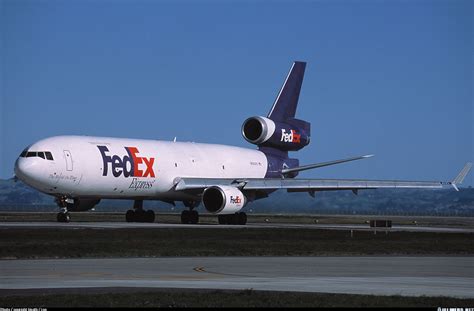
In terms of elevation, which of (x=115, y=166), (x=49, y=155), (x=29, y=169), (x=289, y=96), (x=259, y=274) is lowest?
(x=259, y=274)

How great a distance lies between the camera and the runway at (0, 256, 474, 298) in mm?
24375

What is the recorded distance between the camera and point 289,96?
265 feet

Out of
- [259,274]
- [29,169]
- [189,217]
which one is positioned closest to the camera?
[259,274]

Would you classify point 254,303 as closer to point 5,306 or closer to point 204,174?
point 5,306

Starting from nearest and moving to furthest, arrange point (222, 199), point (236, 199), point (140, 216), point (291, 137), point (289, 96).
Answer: point (222, 199)
point (236, 199)
point (140, 216)
point (291, 137)
point (289, 96)

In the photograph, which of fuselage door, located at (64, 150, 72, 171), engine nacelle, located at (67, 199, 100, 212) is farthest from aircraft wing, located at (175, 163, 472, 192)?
fuselage door, located at (64, 150, 72, 171)

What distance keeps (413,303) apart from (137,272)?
9.90 metres

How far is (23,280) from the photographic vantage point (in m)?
25.4

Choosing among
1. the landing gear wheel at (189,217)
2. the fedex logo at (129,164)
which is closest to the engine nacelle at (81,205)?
the fedex logo at (129,164)

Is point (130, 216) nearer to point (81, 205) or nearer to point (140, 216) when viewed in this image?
point (140, 216)

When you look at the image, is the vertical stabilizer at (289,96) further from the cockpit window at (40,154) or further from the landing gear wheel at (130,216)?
the cockpit window at (40,154)

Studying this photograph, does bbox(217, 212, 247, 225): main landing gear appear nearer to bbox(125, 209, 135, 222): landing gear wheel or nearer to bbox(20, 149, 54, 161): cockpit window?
bbox(125, 209, 135, 222): landing gear wheel

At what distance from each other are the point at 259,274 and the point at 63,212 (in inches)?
1398

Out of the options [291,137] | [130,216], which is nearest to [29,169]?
[130,216]
